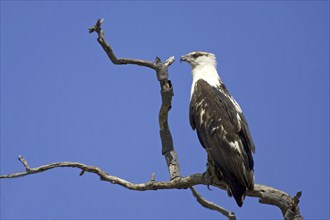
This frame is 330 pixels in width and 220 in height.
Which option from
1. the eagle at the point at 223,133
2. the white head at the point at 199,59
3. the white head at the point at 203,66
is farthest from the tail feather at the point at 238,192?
the white head at the point at 199,59

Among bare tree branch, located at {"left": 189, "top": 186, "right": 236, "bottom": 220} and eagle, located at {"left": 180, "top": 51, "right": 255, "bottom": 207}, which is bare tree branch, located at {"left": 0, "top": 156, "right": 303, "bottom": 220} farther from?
eagle, located at {"left": 180, "top": 51, "right": 255, "bottom": 207}

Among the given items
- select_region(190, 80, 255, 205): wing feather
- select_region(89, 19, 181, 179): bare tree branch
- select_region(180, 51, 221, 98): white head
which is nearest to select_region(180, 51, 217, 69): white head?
select_region(180, 51, 221, 98): white head

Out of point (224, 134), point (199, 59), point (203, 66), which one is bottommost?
point (224, 134)

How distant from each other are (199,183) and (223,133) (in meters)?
0.81

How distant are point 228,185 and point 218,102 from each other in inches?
48.8

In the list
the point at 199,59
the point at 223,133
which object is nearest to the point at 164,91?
the point at 223,133

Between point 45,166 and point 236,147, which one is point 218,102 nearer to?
point 236,147

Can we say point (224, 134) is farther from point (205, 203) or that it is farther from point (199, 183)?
point (205, 203)

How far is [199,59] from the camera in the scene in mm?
9906

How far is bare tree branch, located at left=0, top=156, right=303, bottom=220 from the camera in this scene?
738cm

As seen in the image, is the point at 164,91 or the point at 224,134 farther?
the point at 224,134

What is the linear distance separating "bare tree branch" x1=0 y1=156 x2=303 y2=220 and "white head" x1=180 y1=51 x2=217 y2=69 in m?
2.22

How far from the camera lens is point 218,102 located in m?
8.83

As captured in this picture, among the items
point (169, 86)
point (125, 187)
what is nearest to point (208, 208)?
point (125, 187)
